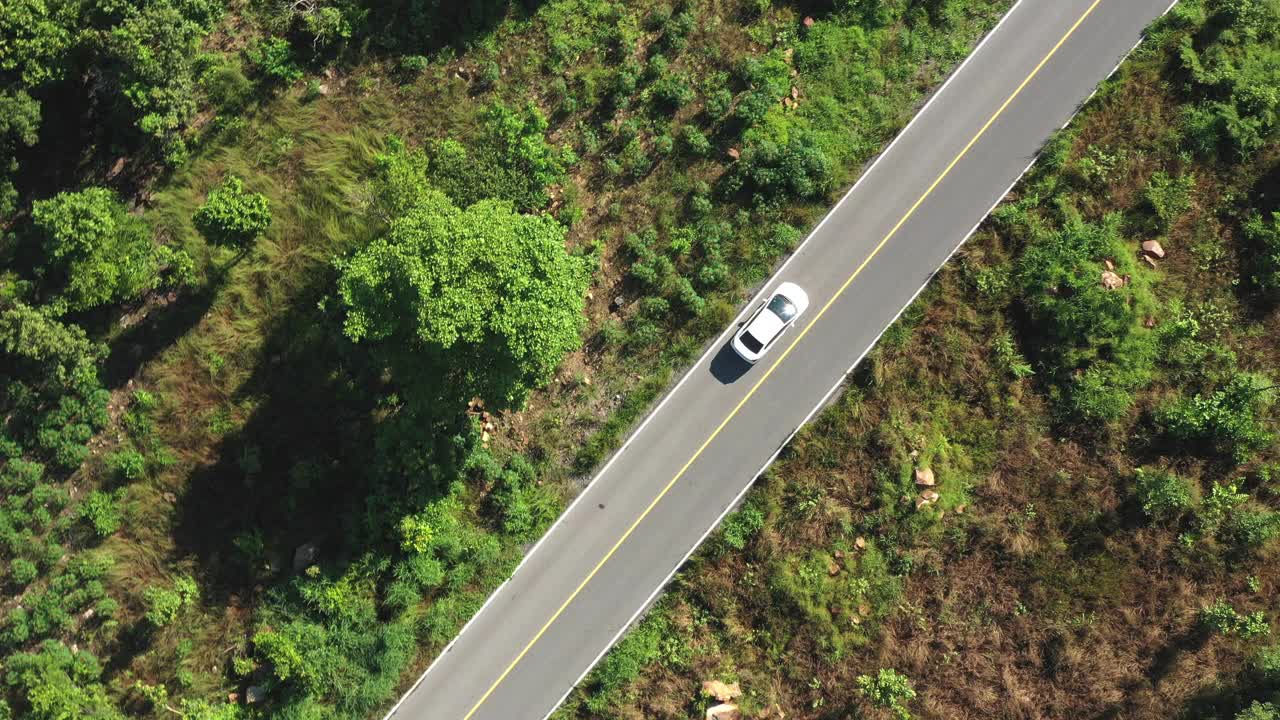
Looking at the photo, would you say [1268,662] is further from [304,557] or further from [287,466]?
[287,466]

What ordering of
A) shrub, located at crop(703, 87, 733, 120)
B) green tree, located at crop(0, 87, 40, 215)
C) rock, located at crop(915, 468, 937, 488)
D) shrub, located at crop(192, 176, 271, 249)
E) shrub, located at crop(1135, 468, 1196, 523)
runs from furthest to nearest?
shrub, located at crop(703, 87, 733, 120)
rock, located at crop(915, 468, 937, 488)
shrub, located at crop(1135, 468, 1196, 523)
shrub, located at crop(192, 176, 271, 249)
green tree, located at crop(0, 87, 40, 215)

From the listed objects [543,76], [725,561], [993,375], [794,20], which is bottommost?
[725,561]

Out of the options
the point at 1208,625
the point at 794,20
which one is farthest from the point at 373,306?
the point at 1208,625

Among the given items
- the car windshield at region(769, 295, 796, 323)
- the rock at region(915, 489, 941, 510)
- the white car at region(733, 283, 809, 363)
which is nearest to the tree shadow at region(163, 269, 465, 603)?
the white car at region(733, 283, 809, 363)

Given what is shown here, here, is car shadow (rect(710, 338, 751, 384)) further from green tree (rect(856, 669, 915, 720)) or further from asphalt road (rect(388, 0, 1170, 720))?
green tree (rect(856, 669, 915, 720))

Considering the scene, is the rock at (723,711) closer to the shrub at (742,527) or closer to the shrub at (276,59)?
the shrub at (742,527)

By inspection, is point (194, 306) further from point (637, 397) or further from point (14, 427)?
point (637, 397)
